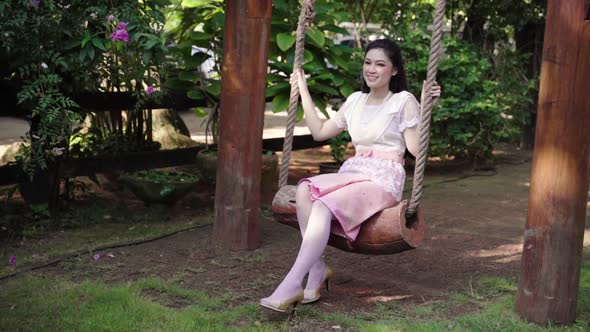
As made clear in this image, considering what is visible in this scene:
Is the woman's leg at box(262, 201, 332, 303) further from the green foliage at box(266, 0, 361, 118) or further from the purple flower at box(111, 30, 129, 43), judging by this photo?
the green foliage at box(266, 0, 361, 118)

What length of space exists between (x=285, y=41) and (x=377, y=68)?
8.06ft

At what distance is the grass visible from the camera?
3.64m

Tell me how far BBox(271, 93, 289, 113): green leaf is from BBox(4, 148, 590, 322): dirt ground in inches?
36.6

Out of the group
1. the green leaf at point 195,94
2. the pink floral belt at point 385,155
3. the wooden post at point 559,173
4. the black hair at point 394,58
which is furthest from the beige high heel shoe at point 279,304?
the green leaf at point 195,94

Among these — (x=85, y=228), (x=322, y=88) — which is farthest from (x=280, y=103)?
(x=85, y=228)

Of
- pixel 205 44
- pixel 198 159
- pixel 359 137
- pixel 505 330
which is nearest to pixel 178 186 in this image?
pixel 198 159

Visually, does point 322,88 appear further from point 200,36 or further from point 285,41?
point 200,36

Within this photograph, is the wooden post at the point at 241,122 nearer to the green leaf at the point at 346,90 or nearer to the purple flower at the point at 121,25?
the purple flower at the point at 121,25

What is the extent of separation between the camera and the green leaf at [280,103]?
6.64 metres

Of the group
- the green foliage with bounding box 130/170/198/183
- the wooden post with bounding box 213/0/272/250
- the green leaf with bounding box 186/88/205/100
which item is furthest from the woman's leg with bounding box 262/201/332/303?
the green leaf with bounding box 186/88/205/100

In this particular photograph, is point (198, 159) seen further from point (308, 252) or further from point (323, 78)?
point (308, 252)

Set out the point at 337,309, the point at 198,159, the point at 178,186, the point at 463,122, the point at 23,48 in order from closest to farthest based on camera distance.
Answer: the point at 337,309
the point at 23,48
the point at 178,186
the point at 198,159
the point at 463,122

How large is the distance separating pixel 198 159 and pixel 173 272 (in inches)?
82.6

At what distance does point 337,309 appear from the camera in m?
4.05
